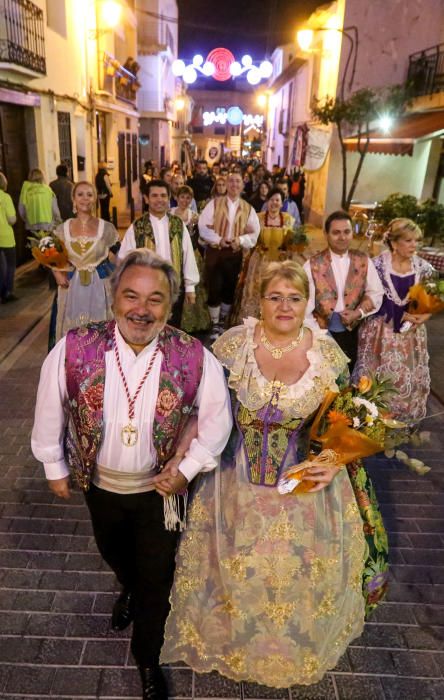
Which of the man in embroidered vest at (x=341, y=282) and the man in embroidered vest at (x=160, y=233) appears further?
the man in embroidered vest at (x=160, y=233)

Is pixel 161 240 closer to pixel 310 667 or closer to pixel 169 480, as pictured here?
pixel 169 480

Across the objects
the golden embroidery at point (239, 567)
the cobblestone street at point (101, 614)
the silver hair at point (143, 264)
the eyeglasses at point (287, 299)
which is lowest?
the cobblestone street at point (101, 614)

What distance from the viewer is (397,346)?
488 centimetres

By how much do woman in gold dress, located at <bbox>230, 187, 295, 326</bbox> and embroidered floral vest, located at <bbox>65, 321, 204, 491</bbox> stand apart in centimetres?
541

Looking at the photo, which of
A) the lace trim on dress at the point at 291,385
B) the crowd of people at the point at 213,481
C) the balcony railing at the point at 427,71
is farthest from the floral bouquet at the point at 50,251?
the balcony railing at the point at 427,71

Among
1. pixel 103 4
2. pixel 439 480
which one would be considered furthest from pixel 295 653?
pixel 103 4

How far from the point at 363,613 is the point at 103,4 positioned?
54.8 ft

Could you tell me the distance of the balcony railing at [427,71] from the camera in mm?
15461

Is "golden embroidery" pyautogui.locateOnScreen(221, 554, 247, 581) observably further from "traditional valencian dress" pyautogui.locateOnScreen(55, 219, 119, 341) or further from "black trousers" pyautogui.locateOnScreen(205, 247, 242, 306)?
"black trousers" pyautogui.locateOnScreen(205, 247, 242, 306)

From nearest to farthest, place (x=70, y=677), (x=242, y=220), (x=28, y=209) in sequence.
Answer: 1. (x=70, y=677)
2. (x=242, y=220)
3. (x=28, y=209)

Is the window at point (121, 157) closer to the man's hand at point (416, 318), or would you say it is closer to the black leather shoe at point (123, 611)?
the man's hand at point (416, 318)

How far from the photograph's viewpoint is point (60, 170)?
34.8 feet

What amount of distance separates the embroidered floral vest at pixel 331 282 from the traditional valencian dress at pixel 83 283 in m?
1.82

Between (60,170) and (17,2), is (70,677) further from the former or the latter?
(17,2)
